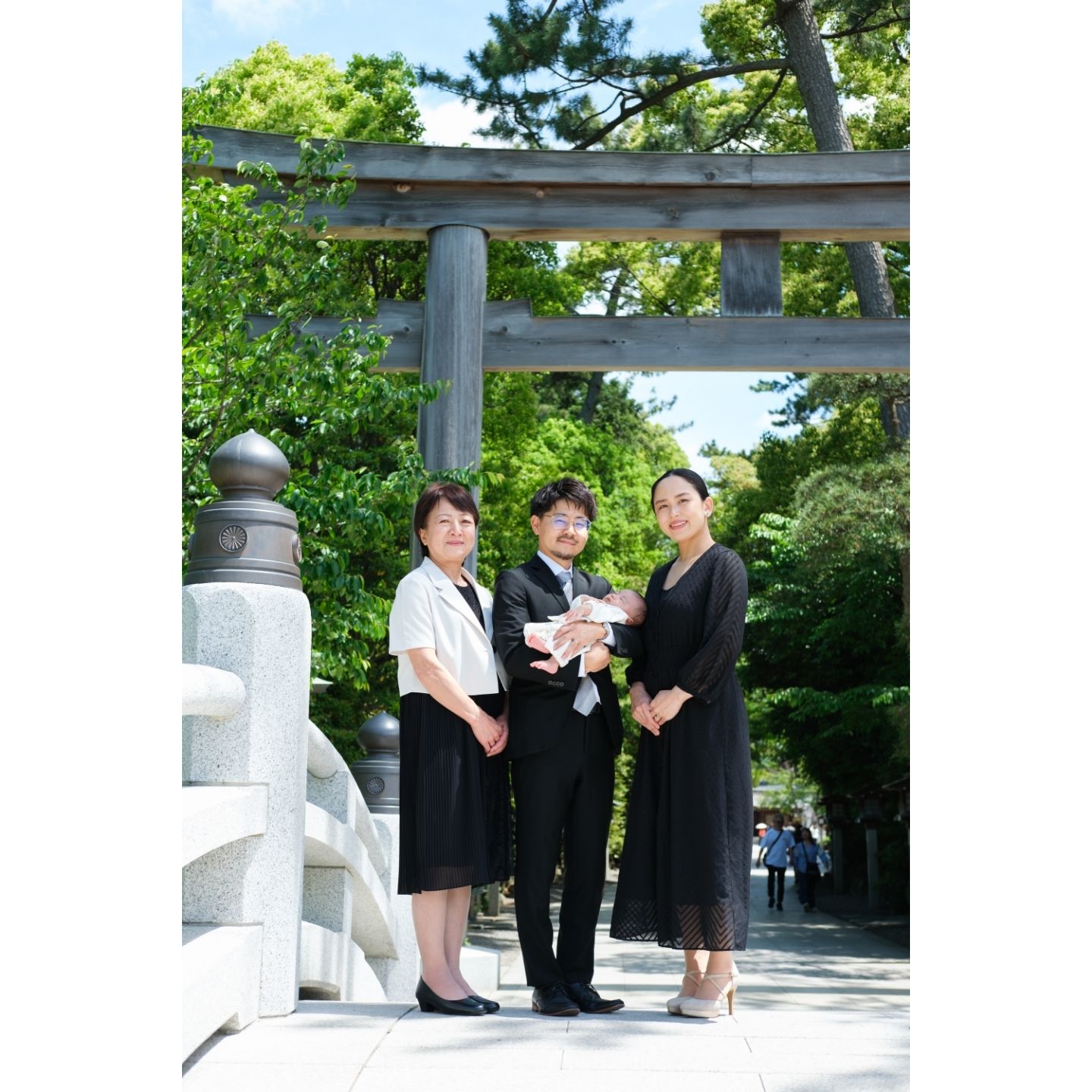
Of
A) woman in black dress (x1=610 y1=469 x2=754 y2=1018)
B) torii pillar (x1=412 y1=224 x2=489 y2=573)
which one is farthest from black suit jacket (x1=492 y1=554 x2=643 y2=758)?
torii pillar (x1=412 y1=224 x2=489 y2=573)

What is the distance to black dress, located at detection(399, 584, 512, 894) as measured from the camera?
13.7ft

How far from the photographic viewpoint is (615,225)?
793 cm

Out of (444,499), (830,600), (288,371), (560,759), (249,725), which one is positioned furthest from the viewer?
(830,600)

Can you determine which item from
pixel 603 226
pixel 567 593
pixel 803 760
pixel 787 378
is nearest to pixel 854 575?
pixel 787 378

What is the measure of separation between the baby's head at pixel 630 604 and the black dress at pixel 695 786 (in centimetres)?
5

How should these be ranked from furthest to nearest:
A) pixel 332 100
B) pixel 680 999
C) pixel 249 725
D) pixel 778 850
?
1. pixel 778 850
2. pixel 332 100
3. pixel 680 999
4. pixel 249 725

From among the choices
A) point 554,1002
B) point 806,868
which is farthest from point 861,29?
point 806,868

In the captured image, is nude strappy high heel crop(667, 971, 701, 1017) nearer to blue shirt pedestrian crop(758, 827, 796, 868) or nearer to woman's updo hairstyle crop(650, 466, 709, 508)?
woman's updo hairstyle crop(650, 466, 709, 508)

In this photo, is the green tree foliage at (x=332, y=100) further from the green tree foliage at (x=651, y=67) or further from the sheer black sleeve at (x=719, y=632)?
the sheer black sleeve at (x=719, y=632)

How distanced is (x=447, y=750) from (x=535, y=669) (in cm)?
40

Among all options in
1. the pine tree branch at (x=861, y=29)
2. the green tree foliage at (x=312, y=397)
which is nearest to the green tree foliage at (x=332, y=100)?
the green tree foliage at (x=312, y=397)

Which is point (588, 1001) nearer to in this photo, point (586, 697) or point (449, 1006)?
point (449, 1006)

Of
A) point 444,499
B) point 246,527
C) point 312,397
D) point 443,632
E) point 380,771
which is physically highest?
point 312,397

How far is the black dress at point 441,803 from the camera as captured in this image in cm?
418
